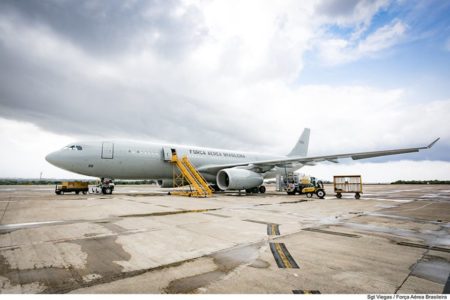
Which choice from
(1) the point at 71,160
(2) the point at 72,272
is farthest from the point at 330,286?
(1) the point at 71,160

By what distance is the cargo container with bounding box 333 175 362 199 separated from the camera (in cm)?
1806

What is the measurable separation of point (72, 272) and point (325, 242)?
4462mm

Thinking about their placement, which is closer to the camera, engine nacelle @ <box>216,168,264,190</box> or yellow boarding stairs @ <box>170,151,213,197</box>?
yellow boarding stairs @ <box>170,151,213,197</box>

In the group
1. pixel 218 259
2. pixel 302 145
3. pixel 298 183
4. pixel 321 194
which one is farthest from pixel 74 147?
pixel 302 145

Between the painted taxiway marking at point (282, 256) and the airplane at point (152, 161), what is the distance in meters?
14.1

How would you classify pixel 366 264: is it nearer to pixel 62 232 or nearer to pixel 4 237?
pixel 62 232

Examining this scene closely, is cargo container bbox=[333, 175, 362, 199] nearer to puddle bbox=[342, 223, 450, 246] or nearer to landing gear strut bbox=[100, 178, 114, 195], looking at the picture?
puddle bbox=[342, 223, 450, 246]

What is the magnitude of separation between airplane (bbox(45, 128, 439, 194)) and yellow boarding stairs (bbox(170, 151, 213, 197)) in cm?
53

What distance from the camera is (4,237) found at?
488 centimetres

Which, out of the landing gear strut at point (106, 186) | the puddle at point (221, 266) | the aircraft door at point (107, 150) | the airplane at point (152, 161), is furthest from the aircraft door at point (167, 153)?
the puddle at point (221, 266)

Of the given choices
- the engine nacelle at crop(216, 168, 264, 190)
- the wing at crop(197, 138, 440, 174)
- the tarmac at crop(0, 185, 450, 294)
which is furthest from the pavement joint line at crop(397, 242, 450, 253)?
the engine nacelle at crop(216, 168, 264, 190)

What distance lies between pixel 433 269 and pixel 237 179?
15459 millimetres

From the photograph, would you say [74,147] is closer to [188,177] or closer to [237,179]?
[188,177]

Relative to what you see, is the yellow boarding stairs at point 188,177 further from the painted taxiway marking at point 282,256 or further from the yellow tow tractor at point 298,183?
the painted taxiway marking at point 282,256
